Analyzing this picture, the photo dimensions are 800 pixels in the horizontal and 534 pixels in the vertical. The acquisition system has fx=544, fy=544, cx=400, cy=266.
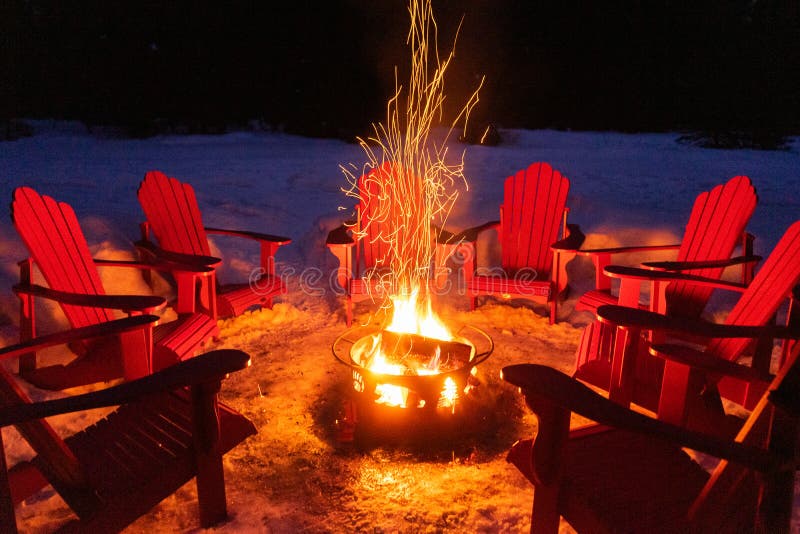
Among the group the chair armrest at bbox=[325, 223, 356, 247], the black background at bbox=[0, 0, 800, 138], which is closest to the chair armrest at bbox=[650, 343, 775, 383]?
the chair armrest at bbox=[325, 223, 356, 247]

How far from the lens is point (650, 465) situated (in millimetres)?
1737

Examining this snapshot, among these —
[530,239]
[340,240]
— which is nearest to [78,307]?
[340,240]

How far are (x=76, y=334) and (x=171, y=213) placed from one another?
5.99 ft

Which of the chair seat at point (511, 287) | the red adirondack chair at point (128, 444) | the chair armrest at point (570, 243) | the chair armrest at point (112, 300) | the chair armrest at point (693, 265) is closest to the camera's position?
the red adirondack chair at point (128, 444)

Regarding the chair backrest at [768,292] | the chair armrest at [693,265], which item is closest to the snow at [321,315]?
the chair armrest at [693,265]

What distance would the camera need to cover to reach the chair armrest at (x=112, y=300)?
237cm

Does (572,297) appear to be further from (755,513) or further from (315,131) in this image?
(315,131)

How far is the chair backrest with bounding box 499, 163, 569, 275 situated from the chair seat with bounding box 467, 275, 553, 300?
0.83 feet

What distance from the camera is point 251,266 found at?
4.87 m

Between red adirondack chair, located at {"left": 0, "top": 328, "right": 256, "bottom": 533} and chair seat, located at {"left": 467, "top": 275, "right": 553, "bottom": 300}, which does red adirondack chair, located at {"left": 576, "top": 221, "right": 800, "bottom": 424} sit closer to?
chair seat, located at {"left": 467, "top": 275, "right": 553, "bottom": 300}

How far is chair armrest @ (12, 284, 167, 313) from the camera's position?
2371 millimetres

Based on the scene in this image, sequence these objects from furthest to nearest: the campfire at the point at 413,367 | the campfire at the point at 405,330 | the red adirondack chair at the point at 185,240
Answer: the red adirondack chair at the point at 185,240, the campfire at the point at 405,330, the campfire at the point at 413,367

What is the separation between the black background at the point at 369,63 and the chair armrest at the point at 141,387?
10711 mm

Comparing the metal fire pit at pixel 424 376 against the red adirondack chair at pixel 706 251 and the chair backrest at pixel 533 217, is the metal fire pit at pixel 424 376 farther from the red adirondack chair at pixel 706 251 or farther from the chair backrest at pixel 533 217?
the chair backrest at pixel 533 217
